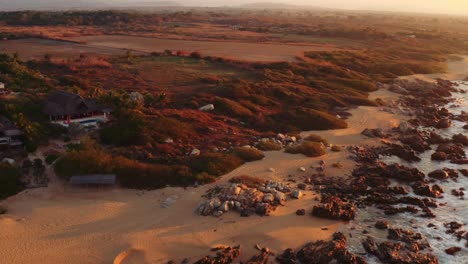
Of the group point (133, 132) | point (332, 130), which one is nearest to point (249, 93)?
point (332, 130)

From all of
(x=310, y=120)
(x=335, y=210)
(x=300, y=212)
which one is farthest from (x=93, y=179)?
(x=310, y=120)

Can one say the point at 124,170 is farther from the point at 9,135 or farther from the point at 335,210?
the point at 335,210

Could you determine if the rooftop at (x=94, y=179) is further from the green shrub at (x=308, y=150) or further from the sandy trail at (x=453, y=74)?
the sandy trail at (x=453, y=74)

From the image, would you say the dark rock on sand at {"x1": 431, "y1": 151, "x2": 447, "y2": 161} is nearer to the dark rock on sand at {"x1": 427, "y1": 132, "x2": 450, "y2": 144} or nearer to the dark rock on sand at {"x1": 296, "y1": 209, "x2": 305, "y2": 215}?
the dark rock on sand at {"x1": 427, "y1": 132, "x2": 450, "y2": 144}

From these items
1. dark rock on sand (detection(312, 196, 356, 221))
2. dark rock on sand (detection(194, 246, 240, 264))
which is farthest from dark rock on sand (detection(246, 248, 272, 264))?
dark rock on sand (detection(312, 196, 356, 221))

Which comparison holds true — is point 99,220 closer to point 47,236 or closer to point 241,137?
point 47,236

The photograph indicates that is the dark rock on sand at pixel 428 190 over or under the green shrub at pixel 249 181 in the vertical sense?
under

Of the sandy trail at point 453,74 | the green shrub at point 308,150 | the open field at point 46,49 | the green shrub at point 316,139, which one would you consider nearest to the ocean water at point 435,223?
the green shrub at point 308,150
